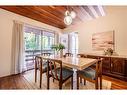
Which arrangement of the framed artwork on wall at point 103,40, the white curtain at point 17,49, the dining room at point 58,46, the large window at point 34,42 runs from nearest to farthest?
the dining room at point 58,46, the white curtain at point 17,49, the framed artwork on wall at point 103,40, the large window at point 34,42

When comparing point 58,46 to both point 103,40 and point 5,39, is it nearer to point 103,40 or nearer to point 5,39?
point 5,39

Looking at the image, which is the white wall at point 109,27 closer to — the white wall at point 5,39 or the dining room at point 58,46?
the dining room at point 58,46

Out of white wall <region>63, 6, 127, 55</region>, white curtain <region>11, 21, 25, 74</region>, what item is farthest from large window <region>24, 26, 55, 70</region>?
white wall <region>63, 6, 127, 55</region>

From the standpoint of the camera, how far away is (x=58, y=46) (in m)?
2.89

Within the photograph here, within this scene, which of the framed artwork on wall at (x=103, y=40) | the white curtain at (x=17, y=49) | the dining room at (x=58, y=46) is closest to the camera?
the dining room at (x=58, y=46)

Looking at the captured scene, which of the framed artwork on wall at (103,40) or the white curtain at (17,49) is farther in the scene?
the framed artwork on wall at (103,40)

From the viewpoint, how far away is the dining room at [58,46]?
267cm

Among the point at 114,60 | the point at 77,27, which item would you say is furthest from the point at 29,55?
the point at 114,60

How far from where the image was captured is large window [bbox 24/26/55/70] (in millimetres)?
4352

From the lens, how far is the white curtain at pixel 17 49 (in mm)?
3516

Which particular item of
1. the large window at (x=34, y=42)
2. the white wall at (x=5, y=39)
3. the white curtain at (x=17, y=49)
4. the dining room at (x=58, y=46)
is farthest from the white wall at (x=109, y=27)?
the white wall at (x=5, y=39)

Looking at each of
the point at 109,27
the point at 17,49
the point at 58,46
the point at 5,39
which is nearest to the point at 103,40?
the point at 109,27

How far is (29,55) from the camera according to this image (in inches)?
177
